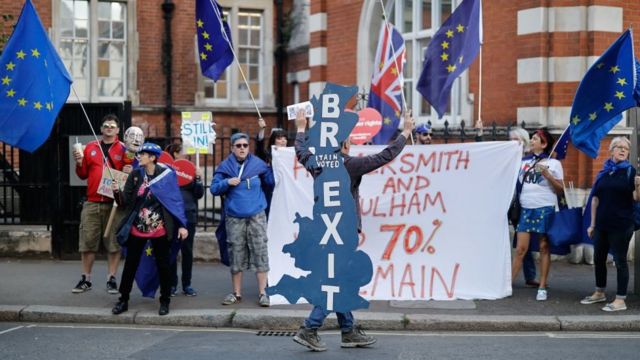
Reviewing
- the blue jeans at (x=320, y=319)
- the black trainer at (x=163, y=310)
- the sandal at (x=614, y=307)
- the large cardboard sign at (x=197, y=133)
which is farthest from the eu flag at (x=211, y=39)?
the sandal at (x=614, y=307)

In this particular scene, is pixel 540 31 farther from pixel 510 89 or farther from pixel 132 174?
pixel 132 174

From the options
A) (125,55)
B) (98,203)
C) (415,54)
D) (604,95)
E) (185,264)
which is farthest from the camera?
(125,55)

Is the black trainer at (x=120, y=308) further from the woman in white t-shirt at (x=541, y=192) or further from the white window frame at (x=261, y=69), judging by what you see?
the white window frame at (x=261, y=69)

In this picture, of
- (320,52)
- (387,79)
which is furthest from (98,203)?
(320,52)

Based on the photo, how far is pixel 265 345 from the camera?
27.3ft

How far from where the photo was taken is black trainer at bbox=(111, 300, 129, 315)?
31.4ft

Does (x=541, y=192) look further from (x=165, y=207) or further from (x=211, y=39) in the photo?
(x=211, y=39)

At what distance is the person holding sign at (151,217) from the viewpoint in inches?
372

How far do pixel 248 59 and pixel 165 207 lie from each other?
14070 millimetres

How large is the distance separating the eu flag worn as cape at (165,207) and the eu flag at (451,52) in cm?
338

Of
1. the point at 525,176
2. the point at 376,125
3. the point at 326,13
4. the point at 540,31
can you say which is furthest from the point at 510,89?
the point at 326,13

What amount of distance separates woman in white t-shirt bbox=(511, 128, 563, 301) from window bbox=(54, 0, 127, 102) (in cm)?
1346

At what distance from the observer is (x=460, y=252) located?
33.3 feet

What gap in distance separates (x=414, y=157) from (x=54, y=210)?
5250 millimetres
